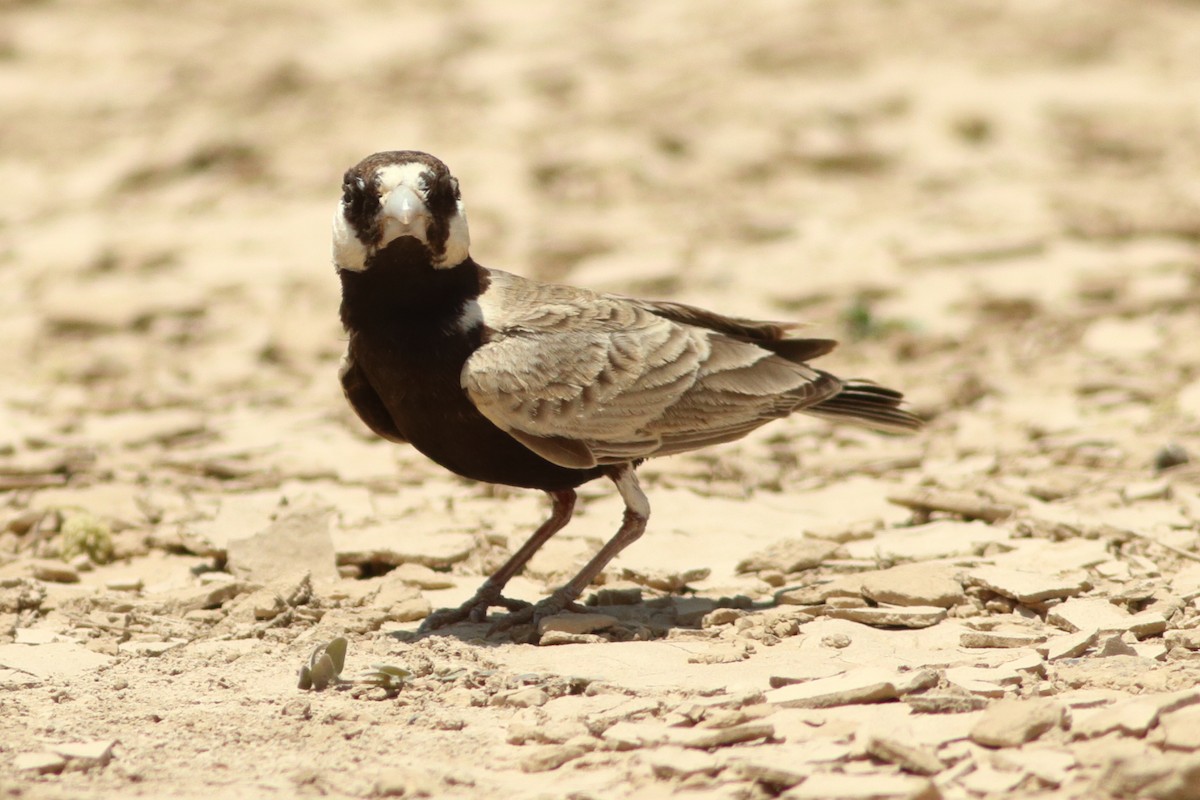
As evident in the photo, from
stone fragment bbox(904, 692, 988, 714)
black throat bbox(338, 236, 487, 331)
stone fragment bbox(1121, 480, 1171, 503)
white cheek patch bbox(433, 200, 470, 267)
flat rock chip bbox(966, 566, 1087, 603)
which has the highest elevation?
white cheek patch bbox(433, 200, 470, 267)

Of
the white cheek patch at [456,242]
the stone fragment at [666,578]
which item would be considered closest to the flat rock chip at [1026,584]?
the stone fragment at [666,578]

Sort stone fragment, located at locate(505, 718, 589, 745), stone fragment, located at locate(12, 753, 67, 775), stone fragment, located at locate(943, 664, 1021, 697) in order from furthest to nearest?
stone fragment, located at locate(943, 664, 1021, 697) < stone fragment, located at locate(505, 718, 589, 745) < stone fragment, located at locate(12, 753, 67, 775)

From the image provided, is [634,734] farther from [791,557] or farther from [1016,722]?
[791,557]

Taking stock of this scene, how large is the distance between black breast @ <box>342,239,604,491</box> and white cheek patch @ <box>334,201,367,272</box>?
0.13 feet

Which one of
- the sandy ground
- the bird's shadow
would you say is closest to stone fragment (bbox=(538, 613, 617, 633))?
the bird's shadow

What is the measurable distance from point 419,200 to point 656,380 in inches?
49.7

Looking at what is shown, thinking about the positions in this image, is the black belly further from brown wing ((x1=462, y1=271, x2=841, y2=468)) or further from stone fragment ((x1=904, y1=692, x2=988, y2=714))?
stone fragment ((x1=904, y1=692, x2=988, y2=714))

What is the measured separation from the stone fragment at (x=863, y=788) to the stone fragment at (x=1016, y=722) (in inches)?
10.6

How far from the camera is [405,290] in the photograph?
5809 mm

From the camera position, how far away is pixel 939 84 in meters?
14.4

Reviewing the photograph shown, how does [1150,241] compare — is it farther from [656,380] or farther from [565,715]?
[565,715]

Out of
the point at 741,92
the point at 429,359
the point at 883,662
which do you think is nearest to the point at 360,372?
the point at 429,359

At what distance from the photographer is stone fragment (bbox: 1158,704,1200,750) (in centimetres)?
388

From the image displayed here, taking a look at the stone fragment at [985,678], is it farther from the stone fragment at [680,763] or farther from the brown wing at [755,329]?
the brown wing at [755,329]
